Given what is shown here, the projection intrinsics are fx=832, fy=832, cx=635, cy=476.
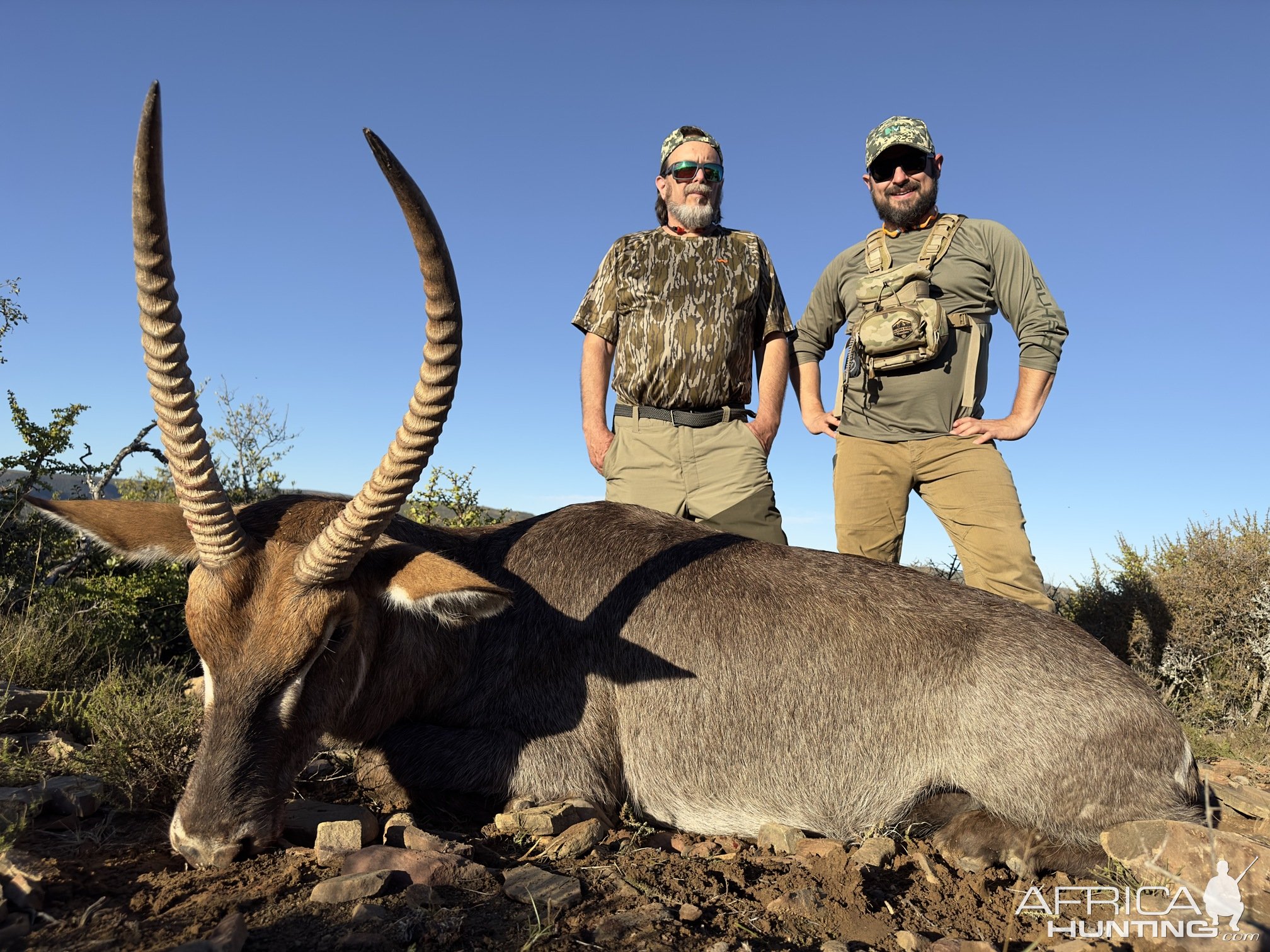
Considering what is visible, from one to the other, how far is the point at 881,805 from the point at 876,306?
354 cm

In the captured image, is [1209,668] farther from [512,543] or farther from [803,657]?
[512,543]

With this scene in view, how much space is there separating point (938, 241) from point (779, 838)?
14.3 feet

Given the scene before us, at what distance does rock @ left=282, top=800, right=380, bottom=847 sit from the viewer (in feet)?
10.8

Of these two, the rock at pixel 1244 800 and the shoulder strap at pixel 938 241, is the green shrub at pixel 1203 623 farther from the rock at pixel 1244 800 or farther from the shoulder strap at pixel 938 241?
the shoulder strap at pixel 938 241

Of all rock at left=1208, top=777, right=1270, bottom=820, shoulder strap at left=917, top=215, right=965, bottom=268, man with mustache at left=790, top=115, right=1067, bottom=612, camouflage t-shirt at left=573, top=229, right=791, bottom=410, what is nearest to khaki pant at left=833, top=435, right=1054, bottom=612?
man with mustache at left=790, top=115, right=1067, bottom=612

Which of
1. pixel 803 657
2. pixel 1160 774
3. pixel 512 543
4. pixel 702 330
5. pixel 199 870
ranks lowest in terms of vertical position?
pixel 199 870

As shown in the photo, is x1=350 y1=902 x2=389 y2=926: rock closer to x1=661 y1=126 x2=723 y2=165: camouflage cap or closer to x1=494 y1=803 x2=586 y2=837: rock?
x1=494 y1=803 x2=586 y2=837: rock

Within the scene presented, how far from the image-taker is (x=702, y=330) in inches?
242

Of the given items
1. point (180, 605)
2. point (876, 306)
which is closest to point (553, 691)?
point (876, 306)

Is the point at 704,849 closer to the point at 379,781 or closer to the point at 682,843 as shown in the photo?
the point at 682,843

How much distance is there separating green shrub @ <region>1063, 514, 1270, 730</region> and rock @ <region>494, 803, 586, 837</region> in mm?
7356

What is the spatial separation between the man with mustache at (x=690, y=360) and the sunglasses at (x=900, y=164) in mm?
1033

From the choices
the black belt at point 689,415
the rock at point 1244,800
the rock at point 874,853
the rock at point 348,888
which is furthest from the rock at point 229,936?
the rock at point 1244,800

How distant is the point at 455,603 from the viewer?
3412 mm
